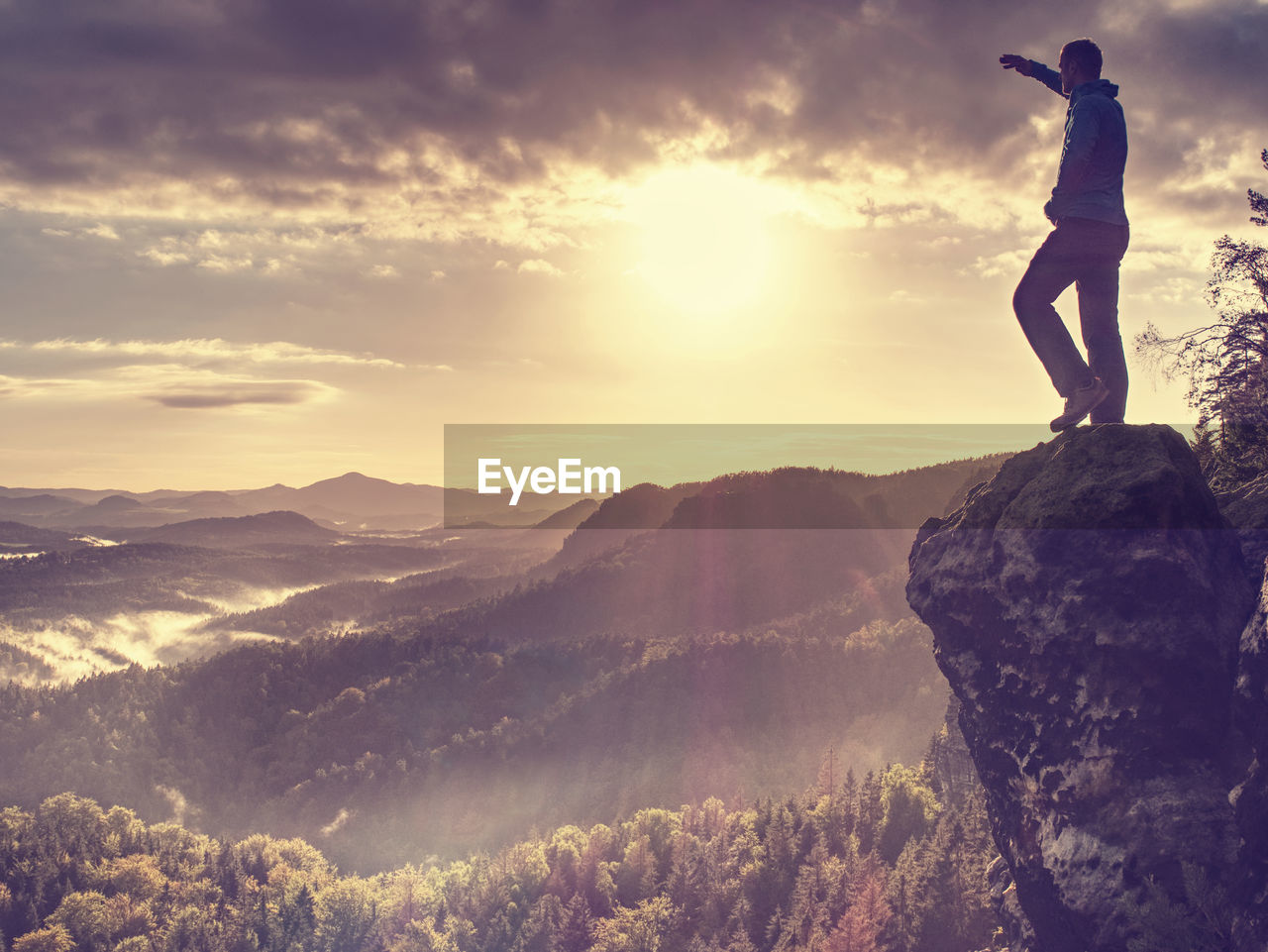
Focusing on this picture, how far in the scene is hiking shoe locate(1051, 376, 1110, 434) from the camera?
11.5 metres

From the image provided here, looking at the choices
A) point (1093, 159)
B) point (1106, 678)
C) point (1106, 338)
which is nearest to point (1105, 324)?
point (1106, 338)

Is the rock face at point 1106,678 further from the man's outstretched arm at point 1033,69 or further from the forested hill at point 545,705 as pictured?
the forested hill at point 545,705

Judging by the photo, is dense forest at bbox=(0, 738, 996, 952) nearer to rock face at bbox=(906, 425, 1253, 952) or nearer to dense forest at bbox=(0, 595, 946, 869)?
rock face at bbox=(906, 425, 1253, 952)

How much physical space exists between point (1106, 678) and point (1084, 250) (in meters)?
6.25

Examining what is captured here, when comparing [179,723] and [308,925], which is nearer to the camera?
[308,925]

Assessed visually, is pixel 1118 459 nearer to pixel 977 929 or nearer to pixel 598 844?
pixel 977 929

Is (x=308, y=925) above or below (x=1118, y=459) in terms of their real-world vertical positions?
below

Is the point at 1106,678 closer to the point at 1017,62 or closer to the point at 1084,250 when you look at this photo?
the point at 1084,250

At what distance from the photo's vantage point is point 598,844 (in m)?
54.3

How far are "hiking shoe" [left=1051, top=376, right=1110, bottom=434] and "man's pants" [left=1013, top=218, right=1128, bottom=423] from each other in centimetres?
13

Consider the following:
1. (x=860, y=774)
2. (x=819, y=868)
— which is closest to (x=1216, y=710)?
(x=819, y=868)

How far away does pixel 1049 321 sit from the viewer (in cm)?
1199

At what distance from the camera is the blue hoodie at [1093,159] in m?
10.6

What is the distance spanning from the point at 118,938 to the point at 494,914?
3109 cm
